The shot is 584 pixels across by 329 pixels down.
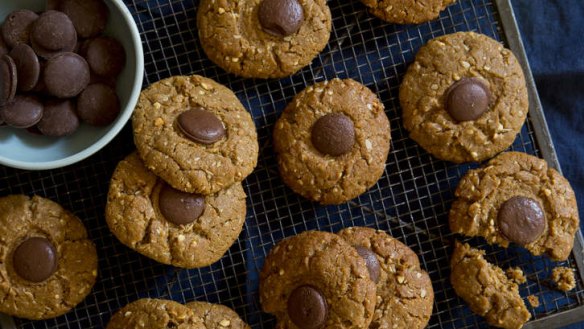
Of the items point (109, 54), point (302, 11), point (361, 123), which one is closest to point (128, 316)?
point (109, 54)

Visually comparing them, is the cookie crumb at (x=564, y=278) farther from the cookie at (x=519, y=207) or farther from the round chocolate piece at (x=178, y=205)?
the round chocolate piece at (x=178, y=205)

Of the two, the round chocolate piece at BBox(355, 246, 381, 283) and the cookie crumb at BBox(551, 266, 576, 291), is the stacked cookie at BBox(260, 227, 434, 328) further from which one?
the cookie crumb at BBox(551, 266, 576, 291)

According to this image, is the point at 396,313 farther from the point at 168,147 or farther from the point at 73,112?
→ the point at 73,112

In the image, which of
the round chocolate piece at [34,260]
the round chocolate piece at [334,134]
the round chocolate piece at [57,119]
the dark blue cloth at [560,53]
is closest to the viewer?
Answer: the round chocolate piece at [57,119]

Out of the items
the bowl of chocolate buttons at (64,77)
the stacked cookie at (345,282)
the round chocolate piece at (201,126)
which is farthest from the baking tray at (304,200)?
the round chocolate piece at (201,126)

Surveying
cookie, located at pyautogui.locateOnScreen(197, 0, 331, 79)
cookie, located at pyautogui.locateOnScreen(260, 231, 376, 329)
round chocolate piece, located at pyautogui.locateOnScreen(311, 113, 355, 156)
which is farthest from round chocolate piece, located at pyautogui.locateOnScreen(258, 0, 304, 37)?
cookie, located at pyautogui.locateOnScreen(260, 231, 376, 329)

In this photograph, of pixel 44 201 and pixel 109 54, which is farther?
pixel 44 201
